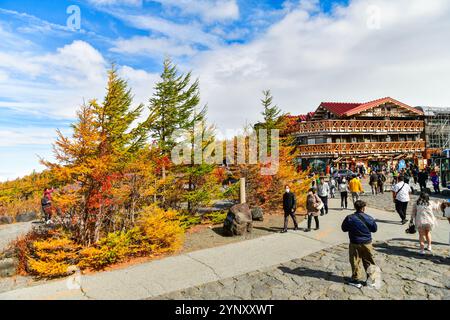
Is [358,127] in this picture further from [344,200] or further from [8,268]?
[8,268]

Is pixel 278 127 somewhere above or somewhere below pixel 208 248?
above

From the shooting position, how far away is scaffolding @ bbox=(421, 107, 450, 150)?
41438mm

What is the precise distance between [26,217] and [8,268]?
41.6 feet

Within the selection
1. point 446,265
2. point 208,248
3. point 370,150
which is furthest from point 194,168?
point 370,150

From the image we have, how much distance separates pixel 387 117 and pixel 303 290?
43119 mm

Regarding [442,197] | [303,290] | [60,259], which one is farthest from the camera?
[442,197]

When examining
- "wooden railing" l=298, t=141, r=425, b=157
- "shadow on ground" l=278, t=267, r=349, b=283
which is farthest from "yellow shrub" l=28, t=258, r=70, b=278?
"wooden railing" l=298, t=141, r=425, b=157

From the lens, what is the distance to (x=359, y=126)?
3791 cm

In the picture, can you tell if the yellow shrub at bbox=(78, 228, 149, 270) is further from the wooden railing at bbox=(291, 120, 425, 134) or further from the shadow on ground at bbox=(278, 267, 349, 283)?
the wooden railing at bbox=(291, 120, 425, 134)

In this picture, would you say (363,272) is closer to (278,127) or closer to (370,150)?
(278,127)

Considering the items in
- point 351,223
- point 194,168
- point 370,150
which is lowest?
point 351,223

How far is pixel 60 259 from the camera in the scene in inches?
282

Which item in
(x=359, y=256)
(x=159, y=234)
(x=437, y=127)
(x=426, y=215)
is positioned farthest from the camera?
(x=437, y=127)

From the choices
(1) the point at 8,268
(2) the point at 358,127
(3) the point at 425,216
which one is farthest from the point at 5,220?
(2) the point at 358,127
